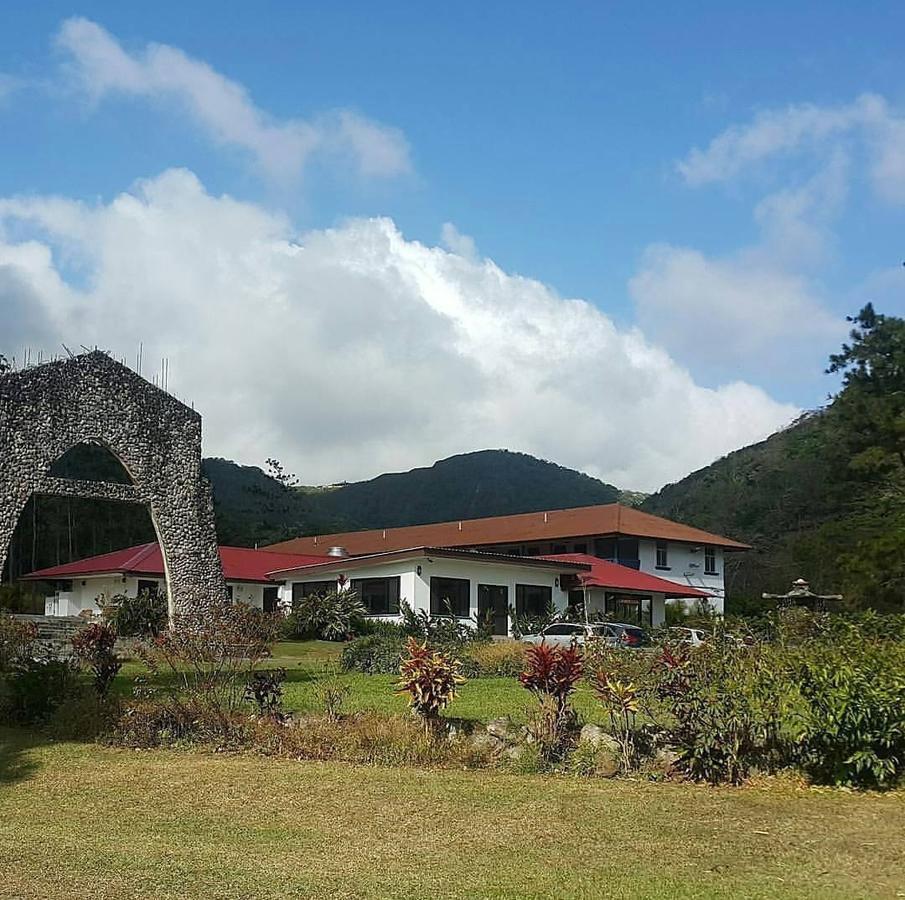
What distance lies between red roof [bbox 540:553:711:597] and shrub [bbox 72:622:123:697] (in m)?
23.4

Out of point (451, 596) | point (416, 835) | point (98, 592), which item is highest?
point (98, 592)

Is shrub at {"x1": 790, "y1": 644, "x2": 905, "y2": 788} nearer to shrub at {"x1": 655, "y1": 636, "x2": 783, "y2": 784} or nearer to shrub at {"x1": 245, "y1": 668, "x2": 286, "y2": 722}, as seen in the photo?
shrub at {"x1": 655, "y1": 636, "x2": 783, "y2": 784}

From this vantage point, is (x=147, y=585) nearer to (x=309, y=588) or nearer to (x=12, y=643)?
(x=309, y=588)

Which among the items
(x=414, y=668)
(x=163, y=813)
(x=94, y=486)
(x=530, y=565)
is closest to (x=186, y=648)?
(x=414, y=668)

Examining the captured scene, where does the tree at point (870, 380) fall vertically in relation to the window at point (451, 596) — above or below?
above

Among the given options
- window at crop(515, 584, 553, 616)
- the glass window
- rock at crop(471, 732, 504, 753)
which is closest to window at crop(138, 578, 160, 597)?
the glass window

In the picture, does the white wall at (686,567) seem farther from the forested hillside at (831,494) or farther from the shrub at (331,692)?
the shrub at (331,692)

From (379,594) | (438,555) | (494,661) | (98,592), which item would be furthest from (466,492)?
(494,661)

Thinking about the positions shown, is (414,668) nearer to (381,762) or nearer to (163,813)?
(381,762)

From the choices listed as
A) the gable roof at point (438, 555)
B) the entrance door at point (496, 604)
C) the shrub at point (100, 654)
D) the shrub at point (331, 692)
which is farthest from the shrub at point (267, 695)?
the entrance door at point (496, 604)

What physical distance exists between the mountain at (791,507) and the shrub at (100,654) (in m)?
15.2

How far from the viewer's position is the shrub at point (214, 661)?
40.8ft

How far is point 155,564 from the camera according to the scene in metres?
38.8

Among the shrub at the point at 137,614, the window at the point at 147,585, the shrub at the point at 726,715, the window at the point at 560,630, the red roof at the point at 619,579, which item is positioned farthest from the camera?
the window at the point at 147,585
